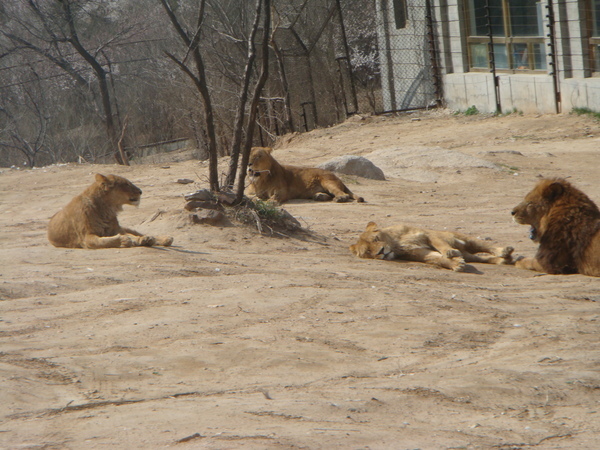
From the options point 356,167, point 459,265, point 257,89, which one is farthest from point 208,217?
point 356,167

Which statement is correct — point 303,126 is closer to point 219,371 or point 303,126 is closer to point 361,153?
point 361,153

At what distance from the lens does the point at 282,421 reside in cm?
378

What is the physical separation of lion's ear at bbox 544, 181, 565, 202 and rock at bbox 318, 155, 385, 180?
5.96m

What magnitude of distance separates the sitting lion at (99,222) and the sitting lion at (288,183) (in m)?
3.31

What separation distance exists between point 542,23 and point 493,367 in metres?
15.7

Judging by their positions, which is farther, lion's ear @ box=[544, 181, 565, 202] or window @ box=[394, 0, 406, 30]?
window @ box=[394, 0, 406, 30]

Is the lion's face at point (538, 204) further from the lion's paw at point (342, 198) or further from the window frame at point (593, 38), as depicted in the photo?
the window frame at point (593, 38)

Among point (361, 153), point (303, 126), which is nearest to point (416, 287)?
point (361, 153)

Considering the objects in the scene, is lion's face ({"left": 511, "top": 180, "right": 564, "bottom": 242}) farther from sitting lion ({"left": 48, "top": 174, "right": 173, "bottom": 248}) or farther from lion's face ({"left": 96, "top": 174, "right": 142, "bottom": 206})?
lion's face ({"left": 96, "top": 174, "right": 142, "bottom": 206})

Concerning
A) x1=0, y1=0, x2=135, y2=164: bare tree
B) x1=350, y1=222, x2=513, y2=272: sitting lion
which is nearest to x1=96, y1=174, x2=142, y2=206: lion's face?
x1=350, y1=222, x2=513, y2=272: sitting lion

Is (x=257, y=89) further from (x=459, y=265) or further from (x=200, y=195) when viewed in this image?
(x=459, y=265)

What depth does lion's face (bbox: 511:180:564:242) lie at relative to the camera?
762 cm

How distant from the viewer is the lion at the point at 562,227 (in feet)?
23.9

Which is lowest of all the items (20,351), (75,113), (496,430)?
(496,430)
